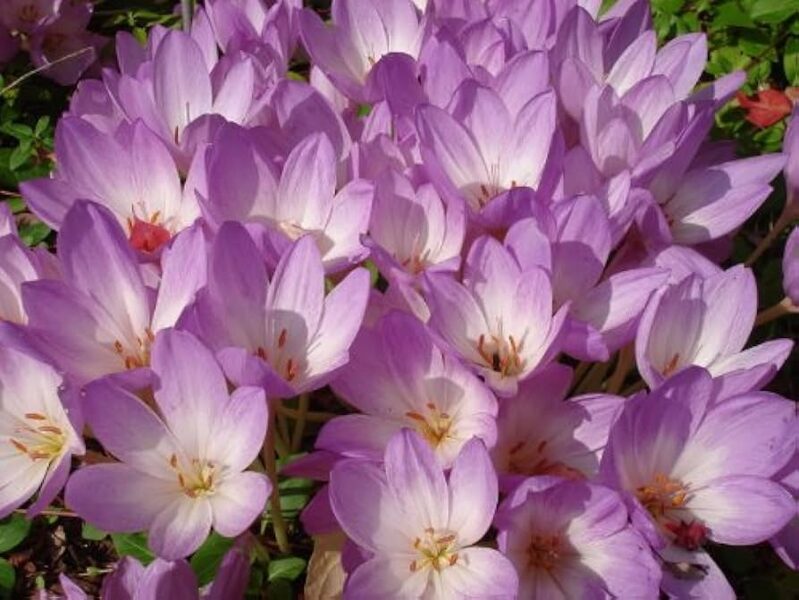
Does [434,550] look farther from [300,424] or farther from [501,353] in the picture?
[300,424]

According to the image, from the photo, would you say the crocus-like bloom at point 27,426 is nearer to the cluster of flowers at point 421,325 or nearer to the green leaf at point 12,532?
the cluster of flowers at point 421,325

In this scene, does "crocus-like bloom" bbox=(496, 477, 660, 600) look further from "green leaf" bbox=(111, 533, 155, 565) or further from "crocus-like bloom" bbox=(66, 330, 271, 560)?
"green leaf" bbox=(111, 533, 155, 565)

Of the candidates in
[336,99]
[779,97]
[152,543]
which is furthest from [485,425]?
[779,97]

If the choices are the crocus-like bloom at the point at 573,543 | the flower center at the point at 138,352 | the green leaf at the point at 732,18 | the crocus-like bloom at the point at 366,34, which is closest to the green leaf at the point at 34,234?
the crocus-like bloom at the point at 366,34

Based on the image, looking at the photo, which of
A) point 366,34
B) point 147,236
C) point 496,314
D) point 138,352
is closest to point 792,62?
point 366,34

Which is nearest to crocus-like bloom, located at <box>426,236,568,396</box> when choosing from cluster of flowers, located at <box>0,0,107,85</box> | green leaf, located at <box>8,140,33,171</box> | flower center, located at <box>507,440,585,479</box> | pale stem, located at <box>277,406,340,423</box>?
flower center, located at <box>507,440,585,479</box>

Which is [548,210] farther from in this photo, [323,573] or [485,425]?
[323,573]
